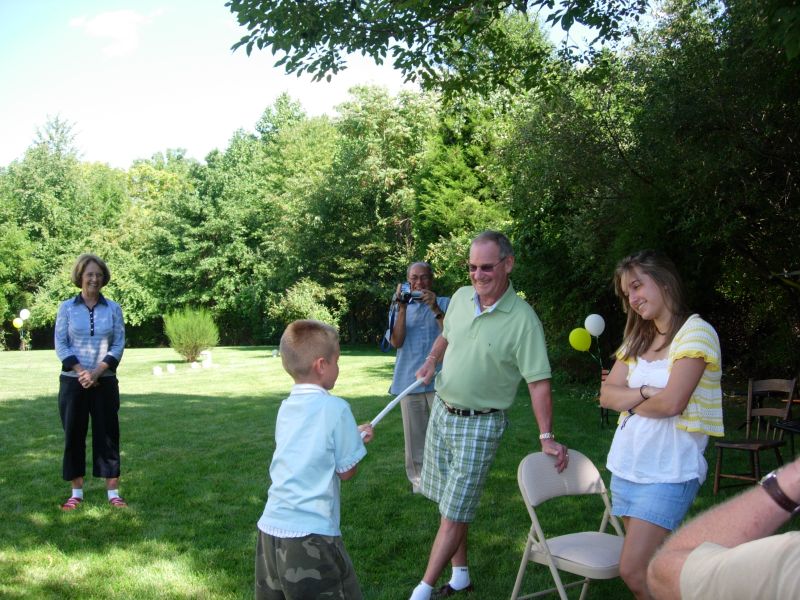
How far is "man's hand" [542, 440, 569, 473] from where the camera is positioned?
3.88 metres

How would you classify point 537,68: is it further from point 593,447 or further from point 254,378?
point 254,378

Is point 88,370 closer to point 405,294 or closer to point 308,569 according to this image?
point 405,294

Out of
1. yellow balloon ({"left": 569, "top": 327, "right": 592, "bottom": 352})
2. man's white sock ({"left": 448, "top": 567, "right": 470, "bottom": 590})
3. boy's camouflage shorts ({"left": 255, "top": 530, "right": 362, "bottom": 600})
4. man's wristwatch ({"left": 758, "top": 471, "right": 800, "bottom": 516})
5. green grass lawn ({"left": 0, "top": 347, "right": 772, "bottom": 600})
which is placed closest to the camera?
man's wristwatch ({"left": 758, "top": 471, "right": 800, "bottom": 516})

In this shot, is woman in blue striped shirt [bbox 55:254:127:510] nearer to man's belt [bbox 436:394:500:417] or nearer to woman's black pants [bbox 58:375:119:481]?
woman's black pants [bbox 58:375:119:481]

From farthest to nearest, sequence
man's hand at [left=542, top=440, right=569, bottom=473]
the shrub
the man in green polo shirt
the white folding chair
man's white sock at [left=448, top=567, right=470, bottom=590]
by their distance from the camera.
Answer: the shrub, man's white sock at [left=448, top=567, right=470, bottom=590], the man in green polo shirt, man's hand at [left=542, top=440, right=569, bottom=473], the white folding chair

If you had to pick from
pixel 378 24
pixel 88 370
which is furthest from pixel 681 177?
pixel 88 370

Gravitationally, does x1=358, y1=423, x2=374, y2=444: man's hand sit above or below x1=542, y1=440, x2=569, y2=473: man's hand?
above

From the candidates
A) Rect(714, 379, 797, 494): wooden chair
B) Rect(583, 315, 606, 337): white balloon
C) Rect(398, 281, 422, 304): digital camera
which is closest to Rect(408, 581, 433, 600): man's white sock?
Rect(398, 281, 422, 304): digital camera

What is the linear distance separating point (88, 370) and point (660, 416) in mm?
4849

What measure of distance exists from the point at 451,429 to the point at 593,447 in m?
5.54

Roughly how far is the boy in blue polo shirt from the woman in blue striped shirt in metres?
3.82

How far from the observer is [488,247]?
13.5 feet

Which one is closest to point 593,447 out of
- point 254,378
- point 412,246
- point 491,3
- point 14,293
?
point 491,3

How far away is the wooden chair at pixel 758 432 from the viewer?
6.62 metres
